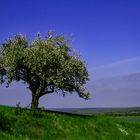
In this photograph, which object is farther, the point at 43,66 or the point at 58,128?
the point at 43,66

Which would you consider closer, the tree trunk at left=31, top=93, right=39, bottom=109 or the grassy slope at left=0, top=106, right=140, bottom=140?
the grassy slope at left=0, top=106, right=140, bottom=140

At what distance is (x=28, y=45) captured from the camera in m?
68.6

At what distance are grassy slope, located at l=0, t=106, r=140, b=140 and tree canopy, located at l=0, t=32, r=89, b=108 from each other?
8751mm

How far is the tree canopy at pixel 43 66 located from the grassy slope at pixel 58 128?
28.7 ft

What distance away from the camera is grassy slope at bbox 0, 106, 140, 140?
127 feet

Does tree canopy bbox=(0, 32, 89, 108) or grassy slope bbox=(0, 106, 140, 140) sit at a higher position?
tree canopy bbox=(0, 32, 89, 108)

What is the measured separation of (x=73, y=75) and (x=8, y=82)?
34.9ft

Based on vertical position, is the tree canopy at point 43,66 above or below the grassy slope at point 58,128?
above

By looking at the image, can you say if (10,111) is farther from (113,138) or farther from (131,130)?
(131,130)

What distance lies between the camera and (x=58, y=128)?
47.1 metres

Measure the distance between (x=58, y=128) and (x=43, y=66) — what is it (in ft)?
58.0

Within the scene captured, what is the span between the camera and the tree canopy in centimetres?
6321

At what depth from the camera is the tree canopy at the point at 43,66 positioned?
6321 centimetres

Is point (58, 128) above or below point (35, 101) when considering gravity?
below
